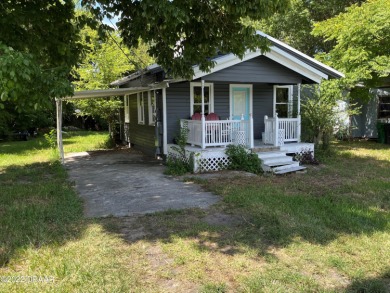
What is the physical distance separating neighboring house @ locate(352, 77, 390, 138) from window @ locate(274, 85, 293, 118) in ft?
19.3

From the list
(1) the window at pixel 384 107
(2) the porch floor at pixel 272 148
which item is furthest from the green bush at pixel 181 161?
(1) the window at pixel 384 107

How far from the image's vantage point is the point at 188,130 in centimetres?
1060

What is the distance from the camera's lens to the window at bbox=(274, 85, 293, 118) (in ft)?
42.3

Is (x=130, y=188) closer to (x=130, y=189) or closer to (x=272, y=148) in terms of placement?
(x=130, y=189)

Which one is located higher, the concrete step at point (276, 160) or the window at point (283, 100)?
the window at point (283, 100)

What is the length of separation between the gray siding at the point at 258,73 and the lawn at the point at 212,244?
428 cm

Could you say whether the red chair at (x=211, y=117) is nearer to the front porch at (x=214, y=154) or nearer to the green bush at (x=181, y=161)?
the green bush at (x=181, y=161)

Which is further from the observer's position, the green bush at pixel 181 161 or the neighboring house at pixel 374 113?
the neighboring house at pixel 374 113

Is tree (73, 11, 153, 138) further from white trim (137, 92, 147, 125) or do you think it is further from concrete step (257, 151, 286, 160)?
concrete step (257, 151, 286, 160)

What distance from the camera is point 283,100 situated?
13.1 meters

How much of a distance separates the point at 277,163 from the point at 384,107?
1065 cm

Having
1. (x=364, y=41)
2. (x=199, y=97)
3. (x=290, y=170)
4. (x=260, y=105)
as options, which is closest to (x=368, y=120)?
(x=364, y=41)

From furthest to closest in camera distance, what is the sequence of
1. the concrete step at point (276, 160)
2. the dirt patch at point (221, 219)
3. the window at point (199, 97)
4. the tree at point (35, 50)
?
1. the window at point (199, 97)
2. the concrete step at point (276, 160)
3. the dirt patch at point (221, 219)
4. the tree at point (35, 50)

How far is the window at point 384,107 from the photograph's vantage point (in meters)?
16.9
